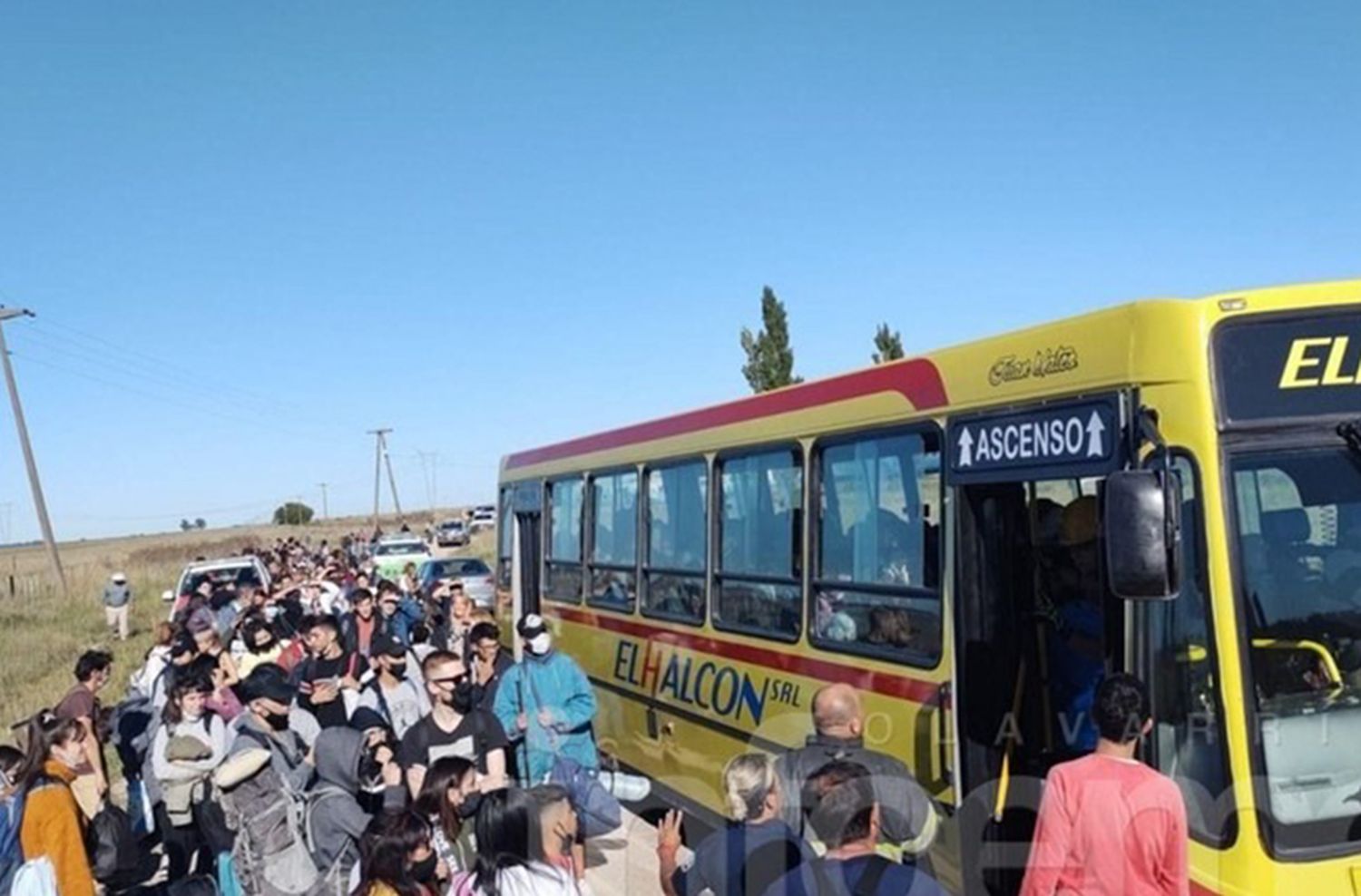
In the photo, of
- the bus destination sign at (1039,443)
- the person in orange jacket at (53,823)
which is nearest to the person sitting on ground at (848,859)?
the bus destination sign at (1039,443)

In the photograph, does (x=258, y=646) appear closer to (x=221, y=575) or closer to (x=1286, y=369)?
(x=1286, y=369)

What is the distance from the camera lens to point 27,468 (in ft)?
111

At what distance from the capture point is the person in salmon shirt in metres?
4.11

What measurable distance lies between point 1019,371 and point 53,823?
4776 mm

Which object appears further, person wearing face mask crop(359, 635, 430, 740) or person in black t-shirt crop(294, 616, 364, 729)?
person wearing face mask crop(359, 635, 430, 740)

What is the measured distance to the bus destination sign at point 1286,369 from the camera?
4555mm

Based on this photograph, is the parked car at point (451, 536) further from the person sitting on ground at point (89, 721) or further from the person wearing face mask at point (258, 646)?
the person sitting on ground at point (89, 721)

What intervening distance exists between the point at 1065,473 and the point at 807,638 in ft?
8.72

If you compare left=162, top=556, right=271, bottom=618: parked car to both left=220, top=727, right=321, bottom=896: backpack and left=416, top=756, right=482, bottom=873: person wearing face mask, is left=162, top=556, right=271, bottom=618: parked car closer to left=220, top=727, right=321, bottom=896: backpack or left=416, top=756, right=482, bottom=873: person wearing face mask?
left=220, top=727, right=321, bottom=896: backpack

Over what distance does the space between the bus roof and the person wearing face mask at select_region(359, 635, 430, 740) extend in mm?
2586

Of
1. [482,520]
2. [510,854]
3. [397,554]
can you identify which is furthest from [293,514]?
[510,854]

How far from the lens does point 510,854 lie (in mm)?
4270

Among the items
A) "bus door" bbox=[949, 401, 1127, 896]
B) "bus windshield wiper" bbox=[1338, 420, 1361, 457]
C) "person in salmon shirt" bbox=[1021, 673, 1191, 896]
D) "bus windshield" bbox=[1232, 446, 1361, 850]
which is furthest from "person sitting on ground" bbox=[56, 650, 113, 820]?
"bus windshield wiper" bbox=[1338, 420, 1361, 457]

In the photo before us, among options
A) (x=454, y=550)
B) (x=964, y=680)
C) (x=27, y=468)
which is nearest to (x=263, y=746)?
(x=964, y=680)
